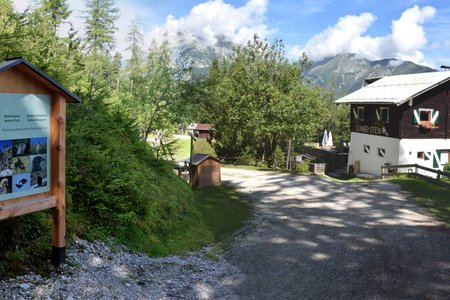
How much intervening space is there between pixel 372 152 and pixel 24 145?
32.2m

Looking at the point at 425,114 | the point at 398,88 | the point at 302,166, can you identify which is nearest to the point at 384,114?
the point at 398,88

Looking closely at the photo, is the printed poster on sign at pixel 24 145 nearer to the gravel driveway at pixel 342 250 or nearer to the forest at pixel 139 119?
the forest at pixel 139 119

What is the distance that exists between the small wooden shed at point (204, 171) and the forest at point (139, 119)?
2.59 metres

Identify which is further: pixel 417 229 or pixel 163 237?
pixel 417 229

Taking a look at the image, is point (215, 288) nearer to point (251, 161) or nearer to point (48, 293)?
point (48, 293)

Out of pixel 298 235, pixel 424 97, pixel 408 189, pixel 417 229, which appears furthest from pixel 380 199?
pixel 424 97

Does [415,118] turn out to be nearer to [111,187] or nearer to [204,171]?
[204,171]

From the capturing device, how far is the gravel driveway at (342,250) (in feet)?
26.3

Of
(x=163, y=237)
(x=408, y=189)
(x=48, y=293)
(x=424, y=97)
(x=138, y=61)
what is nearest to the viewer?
(x=48, y=293)

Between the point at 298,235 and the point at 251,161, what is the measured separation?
26.5m

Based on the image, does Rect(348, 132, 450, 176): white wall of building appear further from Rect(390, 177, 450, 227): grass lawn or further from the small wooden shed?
the small wooden shed

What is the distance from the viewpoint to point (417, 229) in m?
12.4

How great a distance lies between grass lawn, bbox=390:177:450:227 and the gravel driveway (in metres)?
0.63

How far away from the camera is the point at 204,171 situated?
20.0 metres
